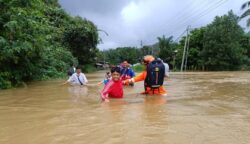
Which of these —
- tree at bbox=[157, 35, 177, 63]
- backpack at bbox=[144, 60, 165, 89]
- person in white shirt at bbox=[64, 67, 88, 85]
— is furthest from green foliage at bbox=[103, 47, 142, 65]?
backpack at bbox=[144, 60, 165, 89]

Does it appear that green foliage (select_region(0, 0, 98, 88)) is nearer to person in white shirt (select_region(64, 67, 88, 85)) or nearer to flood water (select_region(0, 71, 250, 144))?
person in white shirt (select_region(64, 67, 88, 85))

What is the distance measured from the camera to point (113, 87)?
9992 mm

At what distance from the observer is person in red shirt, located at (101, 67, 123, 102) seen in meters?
9.62

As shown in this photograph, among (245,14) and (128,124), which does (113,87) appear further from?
(245,14)

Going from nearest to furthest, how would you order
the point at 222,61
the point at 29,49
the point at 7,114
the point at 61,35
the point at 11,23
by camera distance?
the point at 7,114 → the point at 11,23 → the point at 29,49 → the point at 61,35 → the point at 222,61

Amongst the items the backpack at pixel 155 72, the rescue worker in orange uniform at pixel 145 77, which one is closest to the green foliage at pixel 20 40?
the rescue worker in orange uniform at pixel 145 77

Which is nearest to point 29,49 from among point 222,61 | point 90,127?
point 90,127

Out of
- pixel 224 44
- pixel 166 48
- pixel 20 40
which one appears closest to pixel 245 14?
pixel 224 44

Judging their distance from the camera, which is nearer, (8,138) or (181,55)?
(8,138)

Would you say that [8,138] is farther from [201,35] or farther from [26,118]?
[201,35]

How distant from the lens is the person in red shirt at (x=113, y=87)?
31.6 ft

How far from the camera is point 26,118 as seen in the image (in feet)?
23.7

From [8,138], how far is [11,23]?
9.75 m

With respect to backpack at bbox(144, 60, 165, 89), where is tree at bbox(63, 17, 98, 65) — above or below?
above
